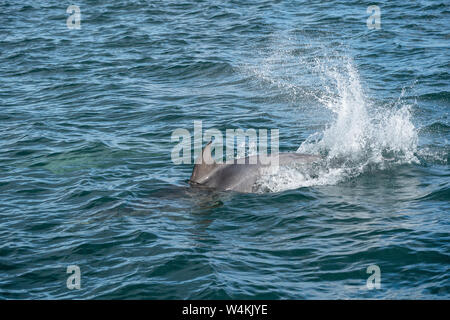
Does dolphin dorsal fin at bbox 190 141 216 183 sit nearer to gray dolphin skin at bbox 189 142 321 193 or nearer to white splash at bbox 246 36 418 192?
gray dolphin skin at bbox 189 142 321 193

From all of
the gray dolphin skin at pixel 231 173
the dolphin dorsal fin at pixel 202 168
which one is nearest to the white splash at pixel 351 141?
the gray dolphin skin at pixel 231 173

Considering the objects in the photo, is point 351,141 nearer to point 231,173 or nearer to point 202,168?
point 231,173

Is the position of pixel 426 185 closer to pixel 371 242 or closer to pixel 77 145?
pixel 371 242

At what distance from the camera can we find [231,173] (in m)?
10.6

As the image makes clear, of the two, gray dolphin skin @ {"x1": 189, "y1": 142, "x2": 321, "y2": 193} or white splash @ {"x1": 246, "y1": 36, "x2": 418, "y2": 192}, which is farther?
white splash @ {"x1": 246, "y1": 36, "x2": 418, "y2": 192}

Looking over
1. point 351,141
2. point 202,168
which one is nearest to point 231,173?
point 202,168

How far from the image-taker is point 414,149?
12.1 metres

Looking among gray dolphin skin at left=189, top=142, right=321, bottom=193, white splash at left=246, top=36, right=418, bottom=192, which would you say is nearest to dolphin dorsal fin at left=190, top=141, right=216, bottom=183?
gray dolphin skin at left=189, top=142, right=321, bottom=193

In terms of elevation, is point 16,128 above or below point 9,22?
below

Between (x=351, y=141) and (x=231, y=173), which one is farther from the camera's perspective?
(x=351, y=141)

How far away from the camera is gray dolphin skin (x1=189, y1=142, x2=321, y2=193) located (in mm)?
10497
